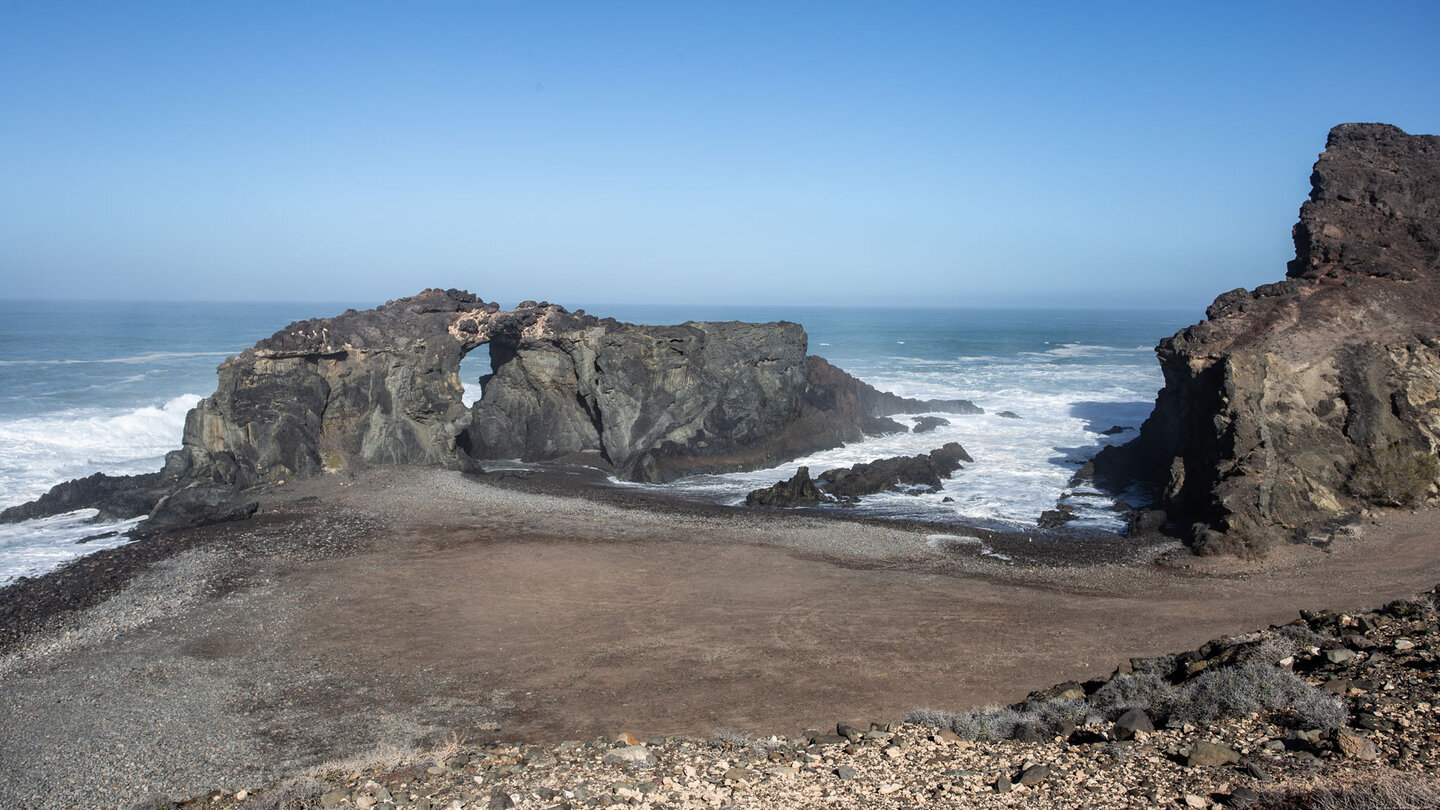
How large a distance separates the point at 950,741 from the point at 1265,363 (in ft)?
51.4

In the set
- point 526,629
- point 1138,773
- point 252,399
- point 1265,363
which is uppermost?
point 1265,363

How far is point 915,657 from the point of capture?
13.1 metres

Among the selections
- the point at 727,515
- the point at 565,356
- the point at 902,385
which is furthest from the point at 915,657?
the point at 902,385

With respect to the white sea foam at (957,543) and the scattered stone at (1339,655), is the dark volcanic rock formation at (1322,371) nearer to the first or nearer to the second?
the white sea foam at (957,543)

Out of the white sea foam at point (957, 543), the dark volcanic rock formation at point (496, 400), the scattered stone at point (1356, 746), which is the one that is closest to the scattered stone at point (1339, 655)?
the scattered stone at point (1356, 746)

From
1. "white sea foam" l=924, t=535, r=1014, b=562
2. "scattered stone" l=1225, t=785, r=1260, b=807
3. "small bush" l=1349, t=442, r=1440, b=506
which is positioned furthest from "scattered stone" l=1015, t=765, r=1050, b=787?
"small bush" l=1349, t=442, r=1440, b=506

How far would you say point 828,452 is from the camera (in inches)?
1206

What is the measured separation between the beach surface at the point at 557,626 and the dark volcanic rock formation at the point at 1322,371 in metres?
1.35

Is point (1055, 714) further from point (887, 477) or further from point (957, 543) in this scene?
point (887, 477)

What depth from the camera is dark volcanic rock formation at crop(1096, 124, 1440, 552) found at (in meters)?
19.2

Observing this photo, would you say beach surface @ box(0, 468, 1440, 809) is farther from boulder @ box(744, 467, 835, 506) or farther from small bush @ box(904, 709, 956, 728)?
boulder @ box(744, 467, 835, 506)

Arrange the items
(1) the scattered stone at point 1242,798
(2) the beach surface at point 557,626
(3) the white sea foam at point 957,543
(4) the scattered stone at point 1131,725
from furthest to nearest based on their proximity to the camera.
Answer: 1. (3) the white sea foam at point 957,543
2. (2) the beach surface at point 557,626
3. (4) the scattered stone at point 1131,725
4. (1) the scattered stone at point 1242,798

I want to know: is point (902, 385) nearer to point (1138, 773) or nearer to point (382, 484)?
point (382, 484)

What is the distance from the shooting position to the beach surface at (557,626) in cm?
1092
